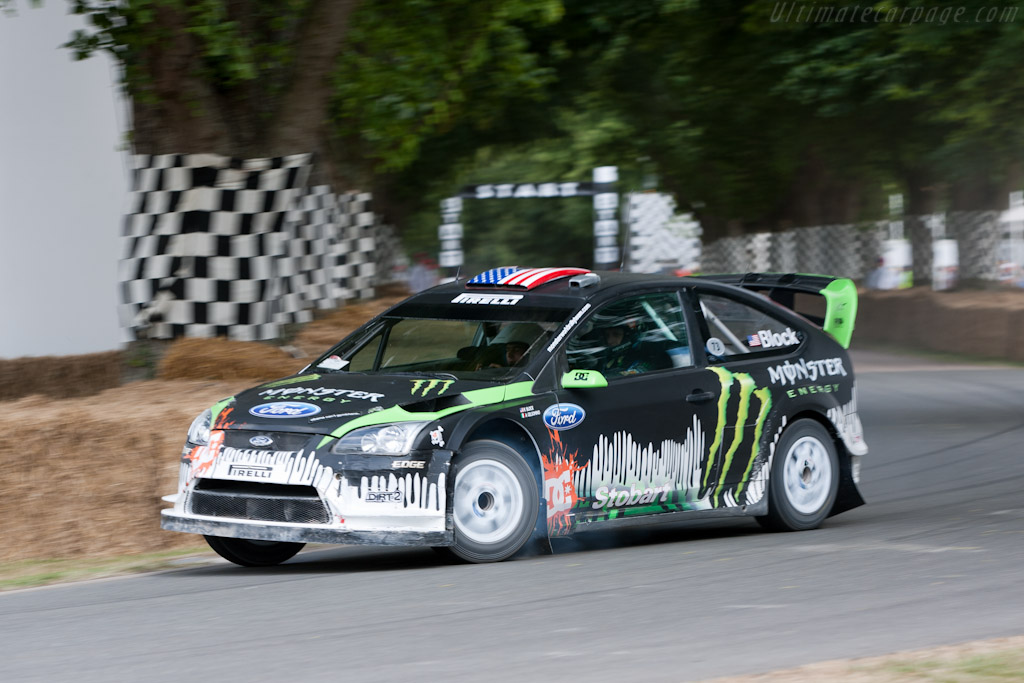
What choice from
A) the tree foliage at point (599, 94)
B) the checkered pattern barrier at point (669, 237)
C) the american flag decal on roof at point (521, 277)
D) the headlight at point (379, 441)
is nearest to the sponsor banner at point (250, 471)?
the headlight at point (379, 441)

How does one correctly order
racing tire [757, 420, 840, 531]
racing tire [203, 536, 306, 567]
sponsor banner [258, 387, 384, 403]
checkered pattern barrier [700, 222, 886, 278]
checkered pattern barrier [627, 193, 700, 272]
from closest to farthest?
sponsor banner [258, 387, 384, 403], racing tire [203, 536, 306, 567], racing tire [757, 420, 840, 531], checkered pattern barrier [700, 222, 886, 278], checkered pattern barrier [627, 193, 700, 272]

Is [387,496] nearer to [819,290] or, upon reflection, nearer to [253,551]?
[253,551]

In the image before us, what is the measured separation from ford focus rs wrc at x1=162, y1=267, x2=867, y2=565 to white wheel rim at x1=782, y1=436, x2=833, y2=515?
1cm

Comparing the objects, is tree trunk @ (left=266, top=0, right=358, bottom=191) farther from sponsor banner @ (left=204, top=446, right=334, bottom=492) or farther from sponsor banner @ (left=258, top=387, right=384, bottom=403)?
sponsor banner @ (left=204, top=446, right=334, bottom=492)

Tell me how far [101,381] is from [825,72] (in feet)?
33.4

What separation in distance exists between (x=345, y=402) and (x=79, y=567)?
1.93 metres

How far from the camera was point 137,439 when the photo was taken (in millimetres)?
8719

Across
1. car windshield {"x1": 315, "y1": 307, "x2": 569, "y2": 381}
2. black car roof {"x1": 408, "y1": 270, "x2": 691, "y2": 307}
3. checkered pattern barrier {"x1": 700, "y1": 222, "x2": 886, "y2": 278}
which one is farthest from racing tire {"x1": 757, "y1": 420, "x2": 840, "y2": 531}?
checkered pattern barrier {"x1": 700, "y1": 222, "x2": 886, "y2": 278}

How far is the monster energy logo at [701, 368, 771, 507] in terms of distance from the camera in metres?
8.05

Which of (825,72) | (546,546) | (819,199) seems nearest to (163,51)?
(546,546)

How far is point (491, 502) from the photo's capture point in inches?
278

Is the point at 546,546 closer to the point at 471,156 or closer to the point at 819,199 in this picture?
the point at 471,156

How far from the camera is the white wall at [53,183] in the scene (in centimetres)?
1611

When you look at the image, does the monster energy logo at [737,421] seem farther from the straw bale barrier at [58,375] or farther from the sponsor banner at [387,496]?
the straw bale barrier at [58,375]
